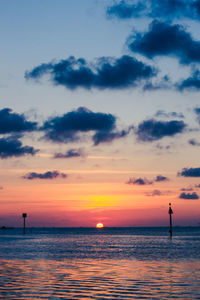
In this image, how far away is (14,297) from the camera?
74.1 ft

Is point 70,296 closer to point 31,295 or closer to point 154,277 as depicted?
point 31,295

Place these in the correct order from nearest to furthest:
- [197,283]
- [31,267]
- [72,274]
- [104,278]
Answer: [197,283] → [104,278] → [72,274] → [31,267]

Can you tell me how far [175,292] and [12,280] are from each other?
37.5ft

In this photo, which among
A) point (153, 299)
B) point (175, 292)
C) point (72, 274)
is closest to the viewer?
point (153, 299)

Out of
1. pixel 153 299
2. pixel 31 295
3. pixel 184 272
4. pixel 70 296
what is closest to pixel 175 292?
pixel 153 299

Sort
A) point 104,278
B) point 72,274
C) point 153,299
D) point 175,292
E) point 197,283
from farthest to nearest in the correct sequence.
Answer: point 72,274
point 104,278
point 197,283
point 175,292
point 153,299

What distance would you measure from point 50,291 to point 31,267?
1377 cm

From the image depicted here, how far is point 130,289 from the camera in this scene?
83.1 feet

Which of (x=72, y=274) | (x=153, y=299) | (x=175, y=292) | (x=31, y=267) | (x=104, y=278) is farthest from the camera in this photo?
(x=31, y=267)

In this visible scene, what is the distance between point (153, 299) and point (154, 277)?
29.7ft

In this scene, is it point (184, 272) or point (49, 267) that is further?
point (49, 267)

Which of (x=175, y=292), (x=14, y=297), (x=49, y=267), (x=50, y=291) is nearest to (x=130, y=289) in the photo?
(x=175, y=292)

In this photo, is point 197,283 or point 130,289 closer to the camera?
point 130,289

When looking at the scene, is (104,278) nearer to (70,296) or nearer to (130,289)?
(130,289)
